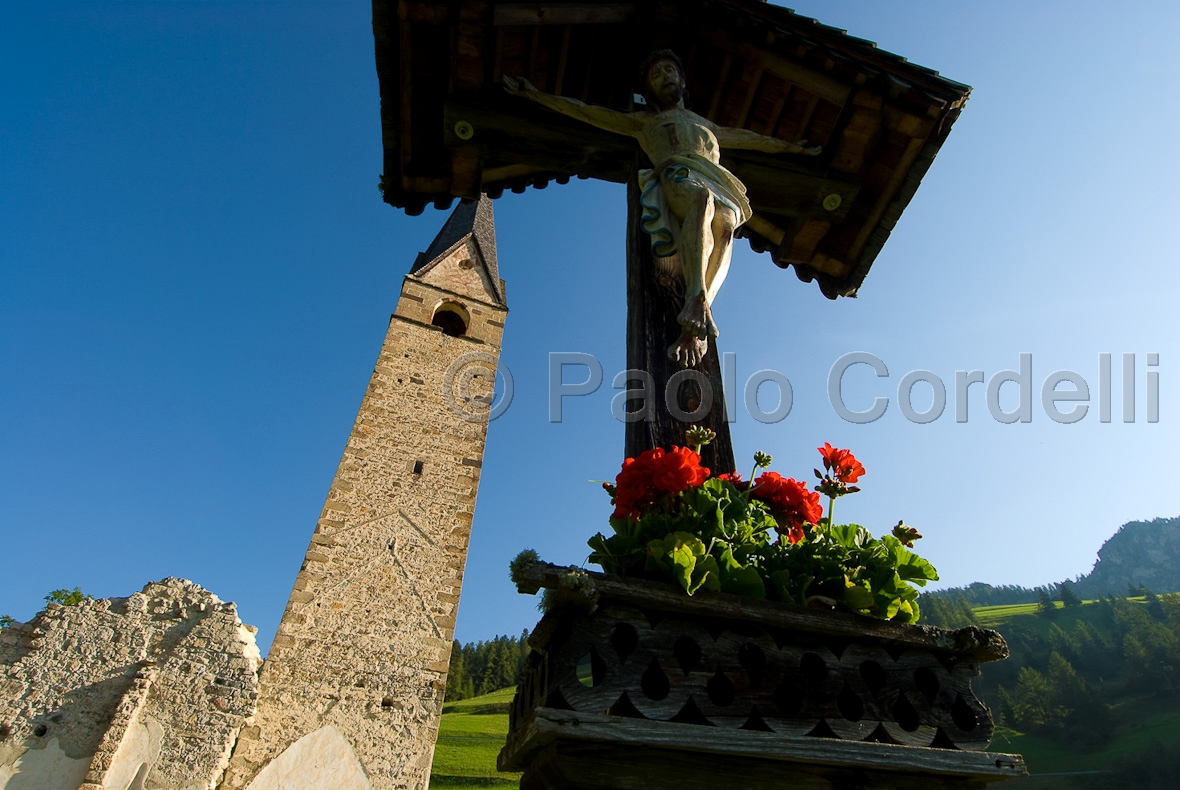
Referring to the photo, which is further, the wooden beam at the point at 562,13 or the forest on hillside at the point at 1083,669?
the forest on hillside at the point at 1083,669

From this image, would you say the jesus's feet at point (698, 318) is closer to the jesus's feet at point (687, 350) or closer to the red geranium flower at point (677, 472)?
the jesus's feet at point (687, 350)

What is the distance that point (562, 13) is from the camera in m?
2.39

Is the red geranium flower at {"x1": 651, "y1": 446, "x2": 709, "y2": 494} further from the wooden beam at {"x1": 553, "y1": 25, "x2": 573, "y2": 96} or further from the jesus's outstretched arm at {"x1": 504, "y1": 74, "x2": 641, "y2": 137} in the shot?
the wooden beam at {"x1": 553, "y1": 25, "x2": 573, "y2": 96}

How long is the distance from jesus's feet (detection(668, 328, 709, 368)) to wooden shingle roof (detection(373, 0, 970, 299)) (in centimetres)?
109

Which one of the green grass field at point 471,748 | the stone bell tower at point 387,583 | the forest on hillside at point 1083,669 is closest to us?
the stone bell tower at point 387,583

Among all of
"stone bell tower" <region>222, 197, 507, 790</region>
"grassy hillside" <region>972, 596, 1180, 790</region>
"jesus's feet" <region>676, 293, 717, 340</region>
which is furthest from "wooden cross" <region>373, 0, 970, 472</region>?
"grassy hillside" <region>972, 596, 1180, 790</region>

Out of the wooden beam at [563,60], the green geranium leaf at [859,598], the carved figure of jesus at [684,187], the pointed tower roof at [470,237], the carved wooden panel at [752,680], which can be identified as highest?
the pointed tower roof at [470,237]

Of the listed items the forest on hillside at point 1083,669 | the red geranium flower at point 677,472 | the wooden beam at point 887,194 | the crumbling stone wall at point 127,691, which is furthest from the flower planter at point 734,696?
the forest on hillside at point 1083,669

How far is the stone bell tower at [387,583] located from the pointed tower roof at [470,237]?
131 cm

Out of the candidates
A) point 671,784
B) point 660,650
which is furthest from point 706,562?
point 671,784

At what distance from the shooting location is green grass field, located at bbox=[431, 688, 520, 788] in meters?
18.9

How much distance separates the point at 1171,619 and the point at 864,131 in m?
63.3

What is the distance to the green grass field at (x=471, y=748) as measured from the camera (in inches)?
742

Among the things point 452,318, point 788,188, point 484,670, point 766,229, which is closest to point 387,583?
point 452,318
